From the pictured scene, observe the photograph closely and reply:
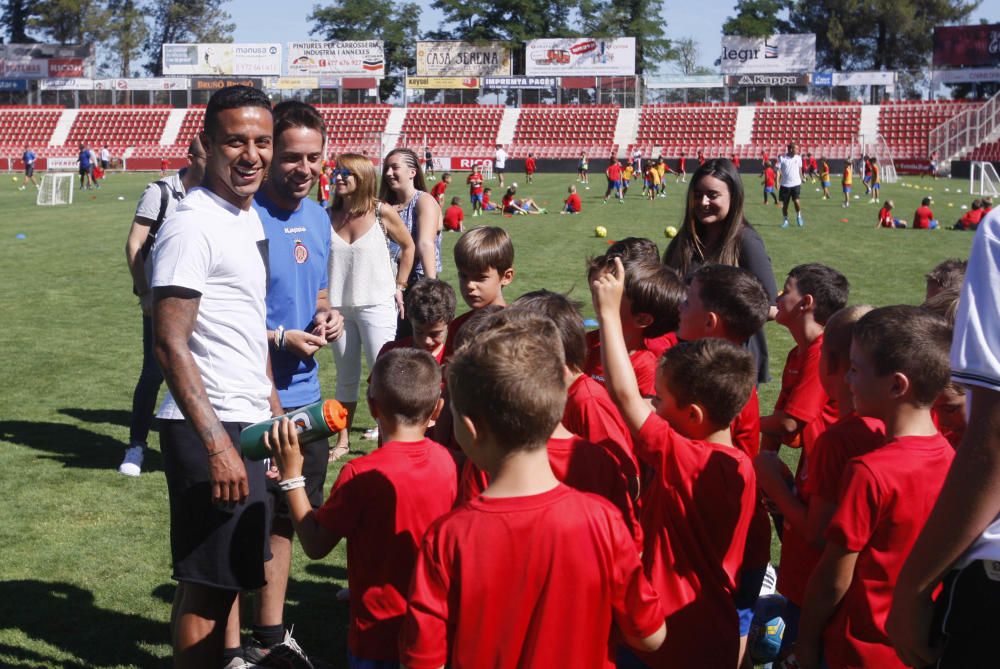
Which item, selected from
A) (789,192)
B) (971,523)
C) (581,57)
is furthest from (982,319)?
(581,57)

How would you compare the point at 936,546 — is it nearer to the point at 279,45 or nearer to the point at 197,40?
the point at 279,45

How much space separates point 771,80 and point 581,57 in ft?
43.2

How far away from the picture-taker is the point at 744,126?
61.5 metres

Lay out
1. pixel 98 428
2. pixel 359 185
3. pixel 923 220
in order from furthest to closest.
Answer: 1. pixel 923 220
2. pixel 98 428
3. pixel 359 185

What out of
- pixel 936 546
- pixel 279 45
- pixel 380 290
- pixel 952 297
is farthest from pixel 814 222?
pixel 279 45

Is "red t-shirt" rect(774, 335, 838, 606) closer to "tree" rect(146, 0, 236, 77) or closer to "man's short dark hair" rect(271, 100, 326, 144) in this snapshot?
"man's short dark hair" rect(271, 100, 326, 144)

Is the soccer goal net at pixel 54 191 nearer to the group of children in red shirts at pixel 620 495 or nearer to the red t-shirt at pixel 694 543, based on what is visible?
the group of children in red shirts at pixel 620 495

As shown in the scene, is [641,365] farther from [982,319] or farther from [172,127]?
[172,127]

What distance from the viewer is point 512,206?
1142 inches

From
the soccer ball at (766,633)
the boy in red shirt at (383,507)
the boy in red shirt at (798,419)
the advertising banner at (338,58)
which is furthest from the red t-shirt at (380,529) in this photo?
the advertising banner at (338,58)

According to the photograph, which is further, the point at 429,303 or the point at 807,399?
the point at 429,303

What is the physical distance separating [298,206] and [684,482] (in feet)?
8.04

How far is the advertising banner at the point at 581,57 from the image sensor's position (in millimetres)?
67325

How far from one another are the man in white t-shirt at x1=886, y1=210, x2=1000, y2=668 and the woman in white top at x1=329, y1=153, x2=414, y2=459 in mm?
4931
